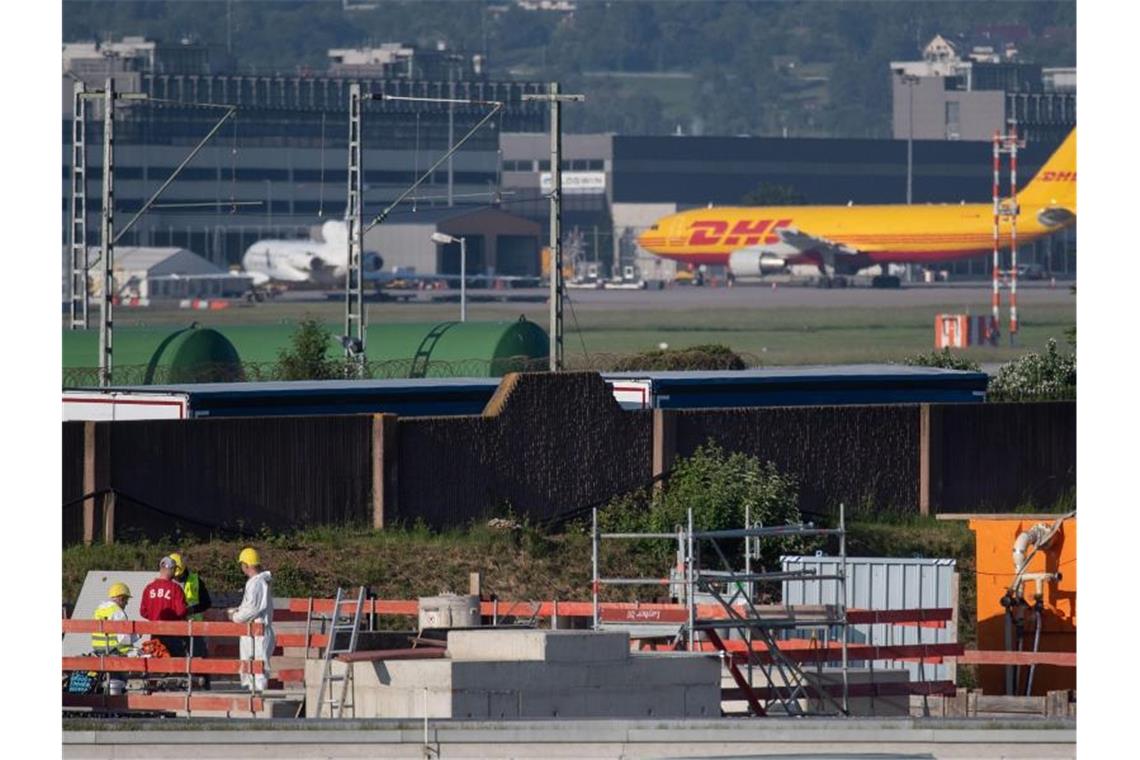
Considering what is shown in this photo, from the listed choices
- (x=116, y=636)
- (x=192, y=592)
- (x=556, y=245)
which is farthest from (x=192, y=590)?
(x=556, y=245)

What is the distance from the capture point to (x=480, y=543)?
1128 inches

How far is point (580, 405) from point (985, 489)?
6.42 meters

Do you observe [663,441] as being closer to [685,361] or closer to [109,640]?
[685,361]

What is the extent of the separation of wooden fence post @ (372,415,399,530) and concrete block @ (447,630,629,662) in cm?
1265

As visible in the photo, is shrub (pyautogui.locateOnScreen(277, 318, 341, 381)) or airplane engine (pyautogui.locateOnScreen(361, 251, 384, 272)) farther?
airplane engine (pyautogui.locateOnScreen(361, 251, 384, 272))

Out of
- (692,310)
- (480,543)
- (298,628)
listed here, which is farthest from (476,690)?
(692,310)

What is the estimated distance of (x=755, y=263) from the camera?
463 feet

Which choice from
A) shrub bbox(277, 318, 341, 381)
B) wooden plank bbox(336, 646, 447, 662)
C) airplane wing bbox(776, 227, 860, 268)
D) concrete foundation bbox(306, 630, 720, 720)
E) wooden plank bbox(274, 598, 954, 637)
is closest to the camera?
concrete foundation bbox(306, 630, 720, 720)

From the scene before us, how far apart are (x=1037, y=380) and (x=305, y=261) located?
10459cm

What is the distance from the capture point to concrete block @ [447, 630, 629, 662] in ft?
52.7

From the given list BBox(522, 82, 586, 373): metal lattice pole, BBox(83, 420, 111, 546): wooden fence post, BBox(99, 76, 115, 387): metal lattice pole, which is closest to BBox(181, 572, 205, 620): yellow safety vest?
BBox(83, 420, 111, 546): wooden fence post

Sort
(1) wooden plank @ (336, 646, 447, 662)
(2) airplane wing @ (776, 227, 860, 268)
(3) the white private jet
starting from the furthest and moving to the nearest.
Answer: (3) the white private jet, (2) airplane wing @ (776, 227, 860, 268), (1) wooden plank @ (336, 646, 447, 662)

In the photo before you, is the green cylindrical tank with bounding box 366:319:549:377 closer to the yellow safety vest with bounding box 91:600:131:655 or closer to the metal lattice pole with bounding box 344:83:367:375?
the metal lattice pole with bounding box 344:83:367:375

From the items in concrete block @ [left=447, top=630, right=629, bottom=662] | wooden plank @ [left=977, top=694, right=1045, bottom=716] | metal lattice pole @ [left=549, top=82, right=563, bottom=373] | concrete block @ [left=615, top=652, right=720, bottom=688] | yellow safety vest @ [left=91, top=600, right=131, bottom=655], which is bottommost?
wooden plank @ [left=977, top=694, right=1045, bottom=716]
